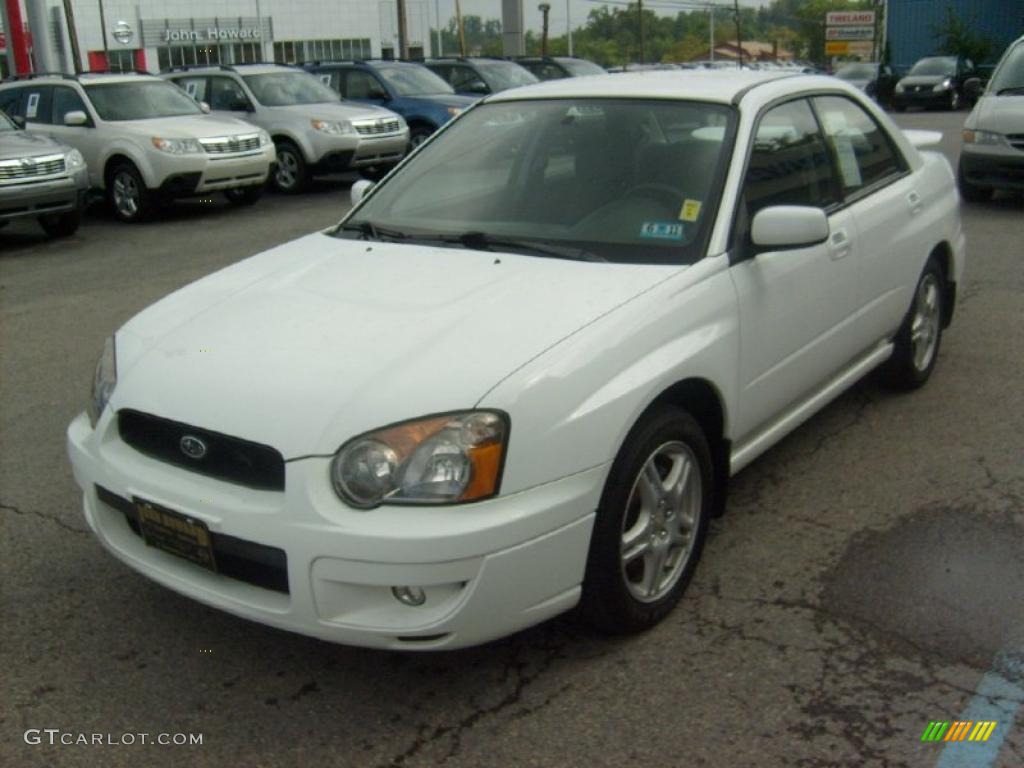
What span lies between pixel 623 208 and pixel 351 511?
1.69 meters

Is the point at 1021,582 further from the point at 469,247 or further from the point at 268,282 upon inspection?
the point at 268,282

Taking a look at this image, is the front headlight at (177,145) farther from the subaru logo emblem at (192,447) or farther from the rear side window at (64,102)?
the subaru logo emblem at (192,447)

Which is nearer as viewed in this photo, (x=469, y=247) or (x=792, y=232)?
(x=792, y=232)

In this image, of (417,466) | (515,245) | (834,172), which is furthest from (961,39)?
(417,466)

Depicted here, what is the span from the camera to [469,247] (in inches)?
159

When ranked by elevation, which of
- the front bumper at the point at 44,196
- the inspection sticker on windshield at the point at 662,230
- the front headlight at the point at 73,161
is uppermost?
the inspection sticker on windshield at the point at 662,230

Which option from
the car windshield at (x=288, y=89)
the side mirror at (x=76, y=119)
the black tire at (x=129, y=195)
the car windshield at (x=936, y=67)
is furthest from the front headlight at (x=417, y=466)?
the car windshield at (x=936, y=67)

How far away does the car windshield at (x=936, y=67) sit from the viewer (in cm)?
3344

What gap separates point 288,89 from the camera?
16.1 m

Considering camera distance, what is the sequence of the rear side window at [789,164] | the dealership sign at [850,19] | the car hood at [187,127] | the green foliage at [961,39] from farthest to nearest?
the dealership sign at [850,19] → the green foliage at [961,39] → the car hood at [187,127] → the rear side window at [789,164]

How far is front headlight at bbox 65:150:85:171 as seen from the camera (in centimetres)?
1171

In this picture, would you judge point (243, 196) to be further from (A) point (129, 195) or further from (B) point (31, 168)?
(B) point (31, 168)

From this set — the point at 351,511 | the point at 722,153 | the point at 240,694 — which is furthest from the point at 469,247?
the point at 240,694

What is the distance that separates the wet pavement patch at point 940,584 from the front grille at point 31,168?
31.8 ft
